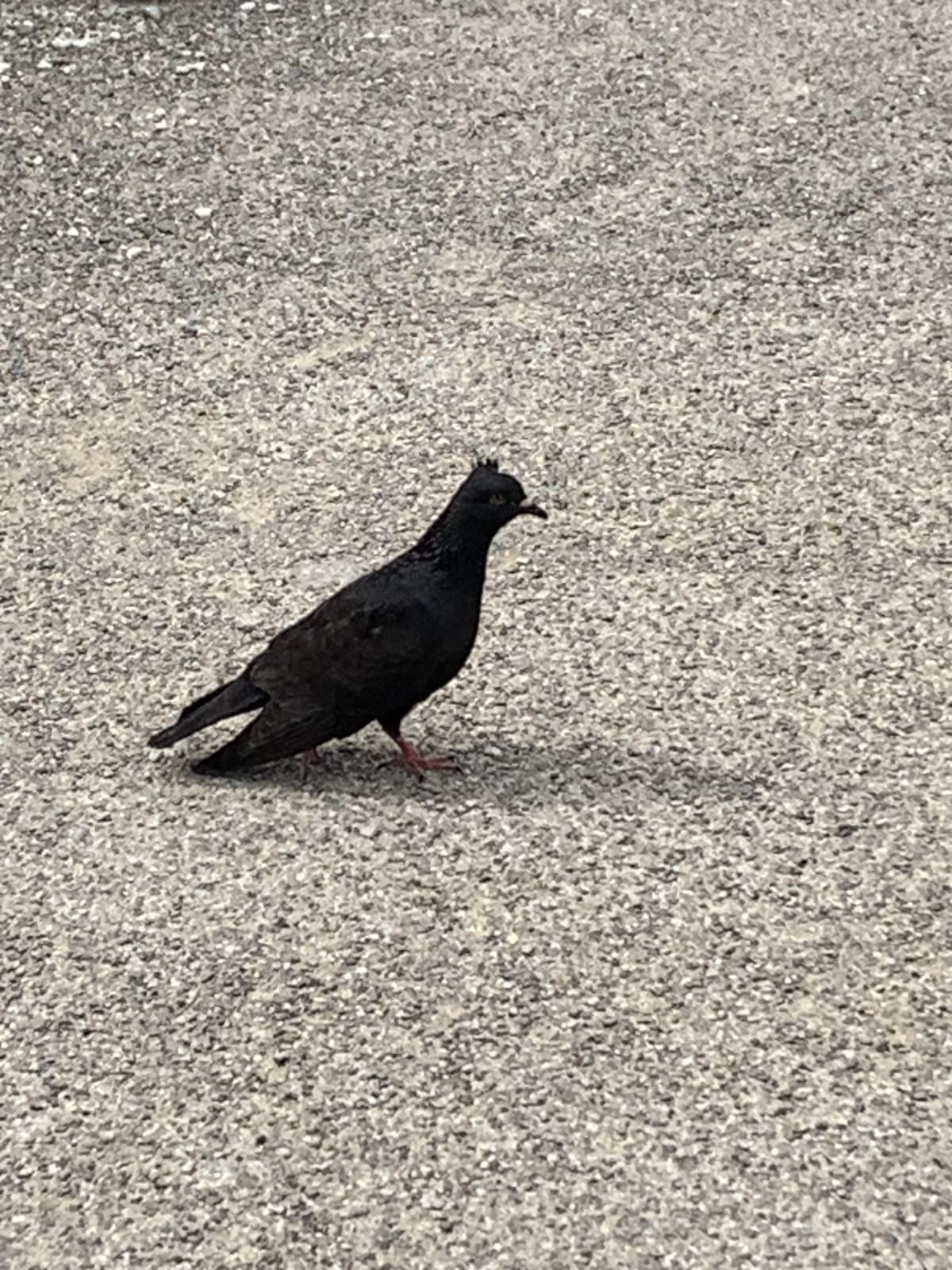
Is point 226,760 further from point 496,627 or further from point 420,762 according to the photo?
point 496,627

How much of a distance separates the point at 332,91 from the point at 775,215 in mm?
2277

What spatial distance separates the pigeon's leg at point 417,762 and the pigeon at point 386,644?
1.1 inches

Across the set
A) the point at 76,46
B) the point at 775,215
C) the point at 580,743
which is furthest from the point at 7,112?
the point at 580,743

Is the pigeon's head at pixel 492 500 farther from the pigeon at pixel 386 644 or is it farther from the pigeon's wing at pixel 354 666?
the pigeon's wing at pixel 354 666

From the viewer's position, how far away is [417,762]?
5.70 meters

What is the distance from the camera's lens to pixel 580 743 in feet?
19.1

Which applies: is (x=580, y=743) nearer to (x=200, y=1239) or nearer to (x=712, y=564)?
(x=712, y=564)

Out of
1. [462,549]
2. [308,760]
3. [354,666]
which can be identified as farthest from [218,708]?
[462,549]

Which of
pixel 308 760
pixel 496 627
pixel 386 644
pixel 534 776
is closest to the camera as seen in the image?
pixel 386 644

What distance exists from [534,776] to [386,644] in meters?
0.56

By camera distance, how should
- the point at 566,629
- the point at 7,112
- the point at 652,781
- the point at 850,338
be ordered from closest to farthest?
the point at 652,781 < the point at 566,629 < the point at 850,338 < the point at 7,112

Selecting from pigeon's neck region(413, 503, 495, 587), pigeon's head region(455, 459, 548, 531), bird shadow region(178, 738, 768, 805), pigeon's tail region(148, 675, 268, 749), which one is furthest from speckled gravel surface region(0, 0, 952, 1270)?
pigeon's head region(455, 459, 548, 531)

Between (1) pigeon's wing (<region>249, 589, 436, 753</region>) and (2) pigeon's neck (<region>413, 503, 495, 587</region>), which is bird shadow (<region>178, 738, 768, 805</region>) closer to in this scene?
(1) pigeon's wing (<region>249, 589, 436, 753</region>)

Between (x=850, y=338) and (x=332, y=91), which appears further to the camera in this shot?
(x=332, y=91)
